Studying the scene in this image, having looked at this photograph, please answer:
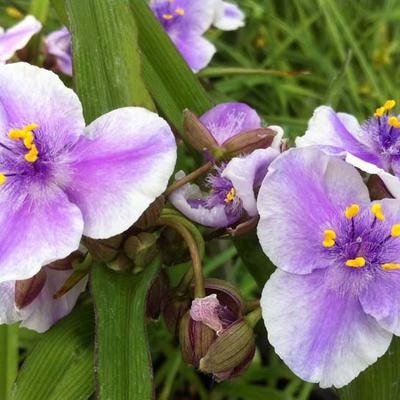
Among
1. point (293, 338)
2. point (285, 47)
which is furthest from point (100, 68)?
point (285, 47)

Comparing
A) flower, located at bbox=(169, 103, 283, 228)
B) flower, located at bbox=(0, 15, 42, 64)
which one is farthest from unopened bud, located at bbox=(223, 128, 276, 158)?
flower, located at bbox=(0, 15, 42, 64)

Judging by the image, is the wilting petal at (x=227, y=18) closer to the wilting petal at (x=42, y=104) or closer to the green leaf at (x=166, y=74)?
the green leaf at (x=166, y=74)

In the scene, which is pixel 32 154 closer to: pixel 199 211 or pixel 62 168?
pixel 62 168

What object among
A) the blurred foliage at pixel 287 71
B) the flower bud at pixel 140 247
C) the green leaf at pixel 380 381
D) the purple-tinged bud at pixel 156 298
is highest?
the flower bud at pixel 140 247

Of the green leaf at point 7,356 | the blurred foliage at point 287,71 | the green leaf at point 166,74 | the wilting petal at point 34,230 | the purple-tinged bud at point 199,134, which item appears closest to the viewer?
the wilting petal at point 34,230

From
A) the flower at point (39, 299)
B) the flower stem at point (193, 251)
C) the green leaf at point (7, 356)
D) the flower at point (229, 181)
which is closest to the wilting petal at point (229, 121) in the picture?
the flower at point (229, 181)

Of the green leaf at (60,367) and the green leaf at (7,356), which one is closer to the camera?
the green leaf at (60,367)

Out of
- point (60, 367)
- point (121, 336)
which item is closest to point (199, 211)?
point (121, 336)

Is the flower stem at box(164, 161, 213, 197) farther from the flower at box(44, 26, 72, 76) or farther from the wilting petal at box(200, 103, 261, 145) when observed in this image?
the flower at box(44, 26, 72, 76)
